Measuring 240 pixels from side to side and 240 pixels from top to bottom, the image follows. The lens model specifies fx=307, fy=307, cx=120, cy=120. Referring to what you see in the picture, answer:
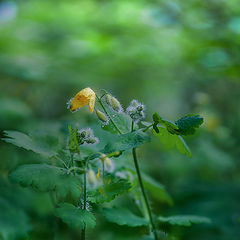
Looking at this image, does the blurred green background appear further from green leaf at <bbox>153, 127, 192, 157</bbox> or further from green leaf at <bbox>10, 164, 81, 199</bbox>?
green leaf at <bbox>153, 127, 192, 157</bbox>

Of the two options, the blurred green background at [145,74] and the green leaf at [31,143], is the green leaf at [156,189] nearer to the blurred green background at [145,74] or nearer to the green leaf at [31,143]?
the blurred green background at [145,74]

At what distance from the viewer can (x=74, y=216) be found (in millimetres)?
796

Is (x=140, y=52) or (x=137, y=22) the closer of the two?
(x=140, y=52)

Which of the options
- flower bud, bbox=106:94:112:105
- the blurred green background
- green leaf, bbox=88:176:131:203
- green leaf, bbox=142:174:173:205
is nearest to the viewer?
green leaf, bbox=88:176:131:203

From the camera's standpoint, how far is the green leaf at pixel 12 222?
107 centimetres

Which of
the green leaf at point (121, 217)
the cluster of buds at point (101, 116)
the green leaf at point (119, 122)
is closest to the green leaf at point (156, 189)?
the green leaf at point (121, 217)

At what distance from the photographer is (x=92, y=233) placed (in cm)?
198

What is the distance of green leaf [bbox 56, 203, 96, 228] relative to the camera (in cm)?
78

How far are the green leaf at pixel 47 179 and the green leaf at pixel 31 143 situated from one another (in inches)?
3.3

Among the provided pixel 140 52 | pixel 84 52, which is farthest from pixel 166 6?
pixel 84 52

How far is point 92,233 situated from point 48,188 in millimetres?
1315

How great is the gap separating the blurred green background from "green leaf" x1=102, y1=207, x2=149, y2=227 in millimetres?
459

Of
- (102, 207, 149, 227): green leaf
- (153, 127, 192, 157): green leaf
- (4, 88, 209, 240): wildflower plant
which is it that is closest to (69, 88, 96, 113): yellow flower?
(4, 88, 209, 240): wildflower plant

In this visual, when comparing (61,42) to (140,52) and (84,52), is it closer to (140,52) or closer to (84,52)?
(84,52)
